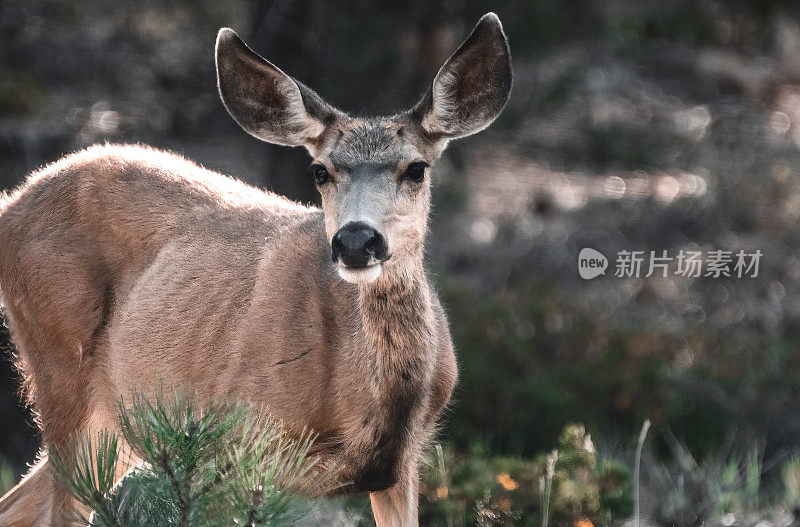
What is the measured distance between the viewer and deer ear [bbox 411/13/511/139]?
4859mm

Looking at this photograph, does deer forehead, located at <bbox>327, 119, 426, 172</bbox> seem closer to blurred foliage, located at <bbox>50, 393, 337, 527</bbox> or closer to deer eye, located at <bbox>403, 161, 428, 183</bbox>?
deer eye, located at <bbox>403, 161, 428, 183</bbox>

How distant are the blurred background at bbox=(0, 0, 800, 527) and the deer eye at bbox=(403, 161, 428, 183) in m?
3.32

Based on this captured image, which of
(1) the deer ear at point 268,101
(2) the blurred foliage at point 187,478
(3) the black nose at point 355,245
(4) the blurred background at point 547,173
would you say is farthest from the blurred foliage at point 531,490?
(2) the blurred foliage at point 187,478

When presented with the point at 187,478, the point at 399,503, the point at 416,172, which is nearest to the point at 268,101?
the point at 416,172

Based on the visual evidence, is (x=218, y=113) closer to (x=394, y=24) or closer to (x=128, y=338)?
(x=394, y=24)

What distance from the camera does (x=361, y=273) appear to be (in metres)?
4.28

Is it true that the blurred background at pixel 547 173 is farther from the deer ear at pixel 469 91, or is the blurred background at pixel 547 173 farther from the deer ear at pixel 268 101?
the deer ear at pixel 268 101

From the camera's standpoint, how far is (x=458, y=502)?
6.05 m

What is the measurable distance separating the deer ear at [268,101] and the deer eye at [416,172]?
18.8 inches

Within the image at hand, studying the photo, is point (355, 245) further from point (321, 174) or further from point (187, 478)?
point (187, 478)

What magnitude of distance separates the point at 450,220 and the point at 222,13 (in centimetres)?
298

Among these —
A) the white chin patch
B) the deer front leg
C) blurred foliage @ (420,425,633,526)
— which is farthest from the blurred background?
the white chin patch

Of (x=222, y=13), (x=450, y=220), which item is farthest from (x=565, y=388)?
(x=222, y=13)

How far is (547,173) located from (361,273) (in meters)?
8.45
